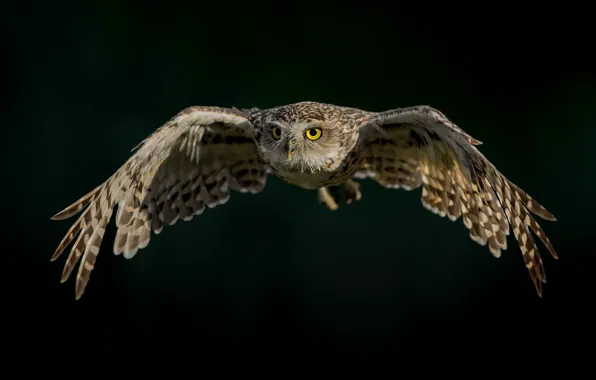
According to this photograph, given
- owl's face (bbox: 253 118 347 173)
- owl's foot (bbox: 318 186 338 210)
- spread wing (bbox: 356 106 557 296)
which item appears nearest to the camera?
spread wing (bbox: 356 106 557 296)

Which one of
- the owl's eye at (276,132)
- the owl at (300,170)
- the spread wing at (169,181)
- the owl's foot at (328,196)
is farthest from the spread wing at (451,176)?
the spread wing at (169,181)

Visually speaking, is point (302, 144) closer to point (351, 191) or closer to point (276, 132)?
point (276, 132)

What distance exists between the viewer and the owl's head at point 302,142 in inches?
143

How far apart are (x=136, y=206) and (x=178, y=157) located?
0.33m

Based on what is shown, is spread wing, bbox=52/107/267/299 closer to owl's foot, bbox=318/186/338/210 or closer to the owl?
the owl

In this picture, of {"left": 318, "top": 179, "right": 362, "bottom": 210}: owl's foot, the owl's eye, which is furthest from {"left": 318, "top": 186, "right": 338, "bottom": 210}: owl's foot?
the owl's eye

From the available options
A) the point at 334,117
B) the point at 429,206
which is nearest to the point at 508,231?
the point at 429,206

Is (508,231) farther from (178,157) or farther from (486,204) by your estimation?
(178,157)

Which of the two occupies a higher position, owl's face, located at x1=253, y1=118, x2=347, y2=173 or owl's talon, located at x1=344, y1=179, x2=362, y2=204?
owl's face, located at x1=253, y1=118, x2=347, y2=173

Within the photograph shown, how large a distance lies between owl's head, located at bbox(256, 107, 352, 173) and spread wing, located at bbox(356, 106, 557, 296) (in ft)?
0.71

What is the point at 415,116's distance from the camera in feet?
11.6

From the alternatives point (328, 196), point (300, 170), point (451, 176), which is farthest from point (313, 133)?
point (451, 176)

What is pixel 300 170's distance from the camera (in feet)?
12.1

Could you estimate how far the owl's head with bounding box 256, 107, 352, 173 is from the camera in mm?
3623
